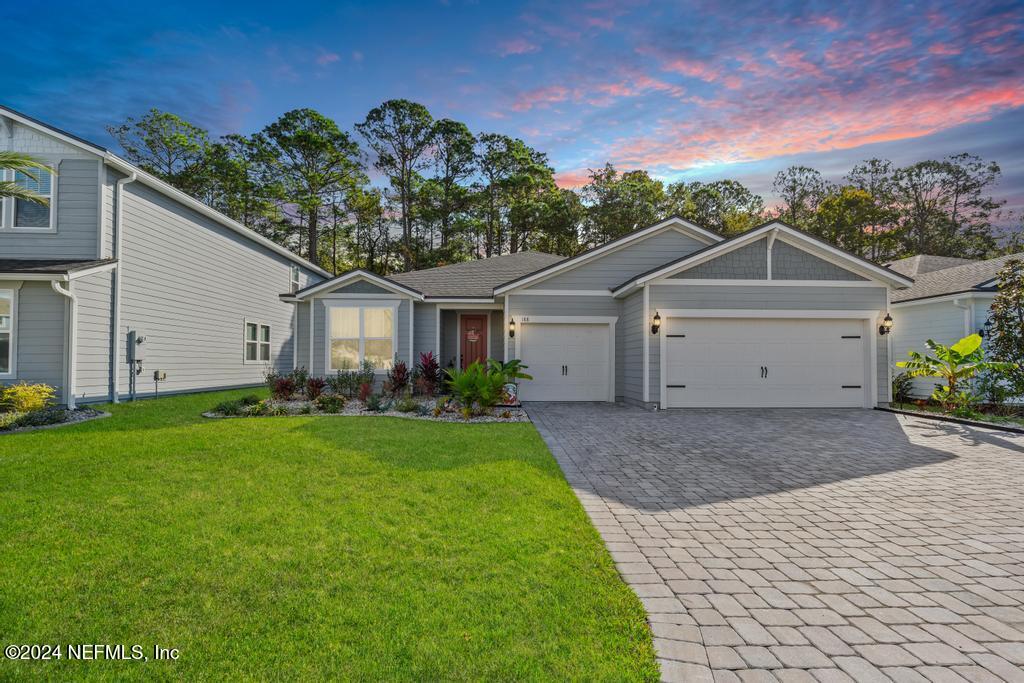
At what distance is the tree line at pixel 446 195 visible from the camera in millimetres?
27438

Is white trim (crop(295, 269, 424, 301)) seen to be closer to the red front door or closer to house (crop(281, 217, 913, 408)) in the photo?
the red front door

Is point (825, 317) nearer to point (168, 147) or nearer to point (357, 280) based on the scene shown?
point (357, 280)

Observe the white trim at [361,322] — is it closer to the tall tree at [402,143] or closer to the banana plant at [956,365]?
the banana plant at [956,365]

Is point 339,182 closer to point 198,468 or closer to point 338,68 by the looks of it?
point 338,68

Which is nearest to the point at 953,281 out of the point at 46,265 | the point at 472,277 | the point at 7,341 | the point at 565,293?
the point at 565,293

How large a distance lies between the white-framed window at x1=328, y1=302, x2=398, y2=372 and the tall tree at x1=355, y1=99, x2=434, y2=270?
693 inches

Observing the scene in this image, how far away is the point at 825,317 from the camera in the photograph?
36.5ft

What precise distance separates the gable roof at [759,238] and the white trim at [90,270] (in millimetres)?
11872

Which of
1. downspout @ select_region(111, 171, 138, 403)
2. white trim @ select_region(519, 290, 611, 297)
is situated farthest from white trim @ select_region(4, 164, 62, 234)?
white trim @ select_region(519, 290, 611, 297)

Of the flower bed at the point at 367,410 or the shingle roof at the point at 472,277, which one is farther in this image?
the shingle roof at the point at 472,277

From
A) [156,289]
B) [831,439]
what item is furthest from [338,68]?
[831,439]

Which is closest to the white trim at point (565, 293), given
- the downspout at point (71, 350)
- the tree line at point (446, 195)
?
the downspout at point (71, 350)

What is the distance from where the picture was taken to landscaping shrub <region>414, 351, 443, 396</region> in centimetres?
1231

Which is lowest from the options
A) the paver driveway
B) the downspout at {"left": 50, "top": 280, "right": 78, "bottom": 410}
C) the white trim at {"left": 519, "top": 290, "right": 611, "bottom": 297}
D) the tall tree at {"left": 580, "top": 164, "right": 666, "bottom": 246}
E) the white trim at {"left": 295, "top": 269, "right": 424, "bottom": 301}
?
the paver driveway
